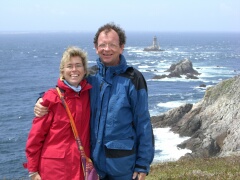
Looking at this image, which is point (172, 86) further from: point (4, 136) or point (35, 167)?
point (35, 167)

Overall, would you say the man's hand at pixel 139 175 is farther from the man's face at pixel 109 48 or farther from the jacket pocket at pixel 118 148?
the man's face at pixel 109 48

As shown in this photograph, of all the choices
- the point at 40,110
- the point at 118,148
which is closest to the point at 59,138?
the point at 40,110

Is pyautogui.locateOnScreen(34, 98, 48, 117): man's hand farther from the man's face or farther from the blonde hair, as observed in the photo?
the man's face

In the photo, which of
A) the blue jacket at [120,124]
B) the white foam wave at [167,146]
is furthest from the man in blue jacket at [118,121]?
the white foam wave at [167,146]

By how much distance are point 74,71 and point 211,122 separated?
3432 centimetres

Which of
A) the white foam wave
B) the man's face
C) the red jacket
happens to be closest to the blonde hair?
the man's face

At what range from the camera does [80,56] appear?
5.52 meters

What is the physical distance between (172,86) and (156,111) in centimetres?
2489

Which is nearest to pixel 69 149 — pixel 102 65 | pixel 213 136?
pixel 102 65

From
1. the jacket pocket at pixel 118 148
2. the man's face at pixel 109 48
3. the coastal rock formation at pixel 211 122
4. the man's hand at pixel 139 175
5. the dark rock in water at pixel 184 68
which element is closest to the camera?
the jacket pocket at pixel 118 148

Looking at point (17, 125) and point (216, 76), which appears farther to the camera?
point (216, 76)

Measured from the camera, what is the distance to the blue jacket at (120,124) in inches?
207

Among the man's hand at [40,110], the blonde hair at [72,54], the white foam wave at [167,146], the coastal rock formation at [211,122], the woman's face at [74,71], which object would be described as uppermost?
the blonde hair at [72,54]

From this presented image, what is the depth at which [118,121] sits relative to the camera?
525cm
